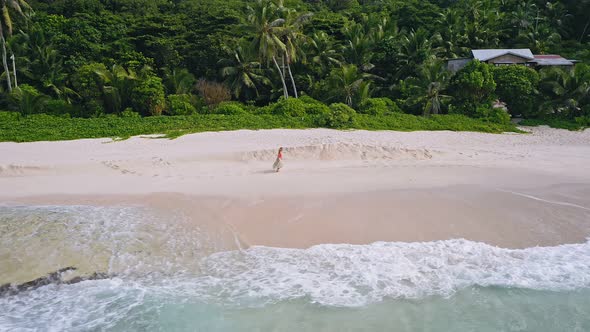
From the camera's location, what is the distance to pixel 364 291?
7555mm

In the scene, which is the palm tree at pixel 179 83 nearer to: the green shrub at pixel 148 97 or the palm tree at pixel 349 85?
the green shrub at pixel 148 97

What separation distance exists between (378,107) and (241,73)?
10603 millimetres

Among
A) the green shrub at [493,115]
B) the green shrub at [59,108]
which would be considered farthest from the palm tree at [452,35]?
the green shrub at [59,108]

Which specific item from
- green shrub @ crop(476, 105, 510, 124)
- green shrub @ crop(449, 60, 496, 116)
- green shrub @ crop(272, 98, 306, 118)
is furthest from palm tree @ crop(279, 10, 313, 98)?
green shrub @ crop(476, 105, 510, 124)

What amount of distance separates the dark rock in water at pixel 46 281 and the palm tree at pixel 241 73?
23.1 meters

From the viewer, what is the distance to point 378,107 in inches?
989

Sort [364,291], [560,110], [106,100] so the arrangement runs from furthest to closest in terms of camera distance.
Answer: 1. [106,100]
2. [560,110]
3. [364,291]

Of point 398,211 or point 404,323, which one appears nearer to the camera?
point 404,323

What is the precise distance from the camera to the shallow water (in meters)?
6.93

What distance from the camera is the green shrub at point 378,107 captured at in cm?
2478

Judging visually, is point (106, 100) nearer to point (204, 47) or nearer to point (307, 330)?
point (204, 47)

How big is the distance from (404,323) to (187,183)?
8.31 m

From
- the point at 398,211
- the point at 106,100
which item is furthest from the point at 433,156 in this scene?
the point at 106,100

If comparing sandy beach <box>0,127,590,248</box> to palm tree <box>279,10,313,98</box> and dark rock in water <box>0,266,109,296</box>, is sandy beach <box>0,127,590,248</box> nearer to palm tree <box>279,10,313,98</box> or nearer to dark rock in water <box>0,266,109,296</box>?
dark rock in water <box>0,266,109,296</box>
